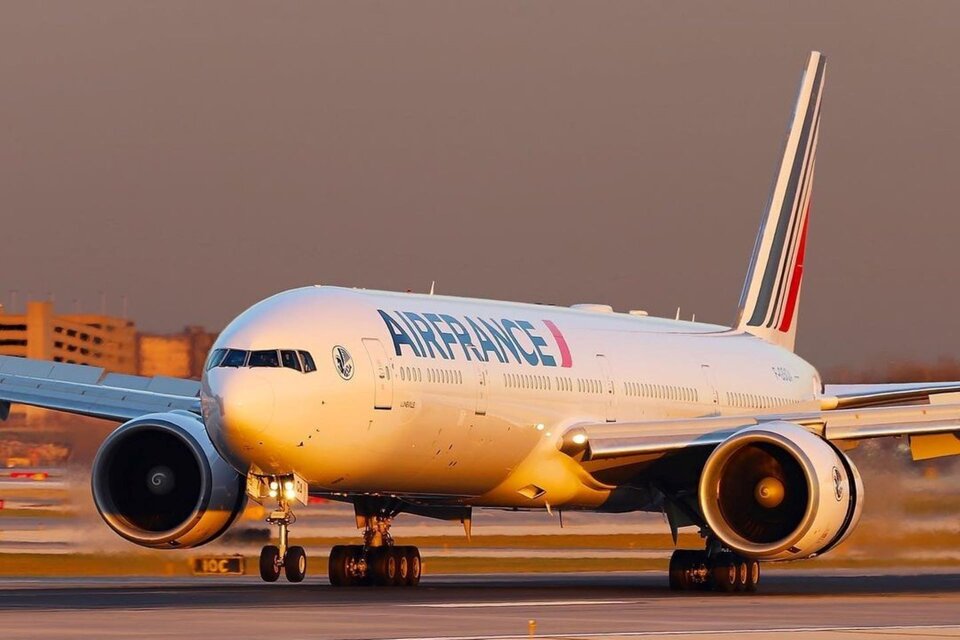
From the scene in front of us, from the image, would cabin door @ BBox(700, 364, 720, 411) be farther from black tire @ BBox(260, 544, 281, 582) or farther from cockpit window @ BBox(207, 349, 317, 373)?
cockpit window @ BBox(207, 349, 317, 373)

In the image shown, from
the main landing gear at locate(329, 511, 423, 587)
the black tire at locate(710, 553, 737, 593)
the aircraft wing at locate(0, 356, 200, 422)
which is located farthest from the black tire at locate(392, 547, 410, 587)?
the black tire at locate(710, 553, 737, 593)

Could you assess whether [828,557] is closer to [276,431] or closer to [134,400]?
[134,400]

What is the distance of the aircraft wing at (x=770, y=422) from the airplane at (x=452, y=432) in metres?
0.03

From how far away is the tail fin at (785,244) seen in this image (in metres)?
40.0

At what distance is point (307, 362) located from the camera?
2508 centimetres

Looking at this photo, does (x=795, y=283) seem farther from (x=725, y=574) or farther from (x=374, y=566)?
(x=374, y=566)

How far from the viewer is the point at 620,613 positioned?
68.1 feet

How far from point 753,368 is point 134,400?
38.6 feet

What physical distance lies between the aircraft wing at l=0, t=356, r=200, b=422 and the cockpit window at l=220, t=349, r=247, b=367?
19.5 ft

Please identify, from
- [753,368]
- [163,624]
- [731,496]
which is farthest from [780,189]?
[163,624]

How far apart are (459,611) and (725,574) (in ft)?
29.1

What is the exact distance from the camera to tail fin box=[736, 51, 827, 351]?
40.0 m

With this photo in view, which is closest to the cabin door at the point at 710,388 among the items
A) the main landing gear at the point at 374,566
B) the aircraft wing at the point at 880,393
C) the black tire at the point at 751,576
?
the aircraft wing at the point at 880,393

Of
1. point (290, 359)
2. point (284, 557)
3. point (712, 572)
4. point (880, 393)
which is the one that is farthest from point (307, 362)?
point (880, 393)
